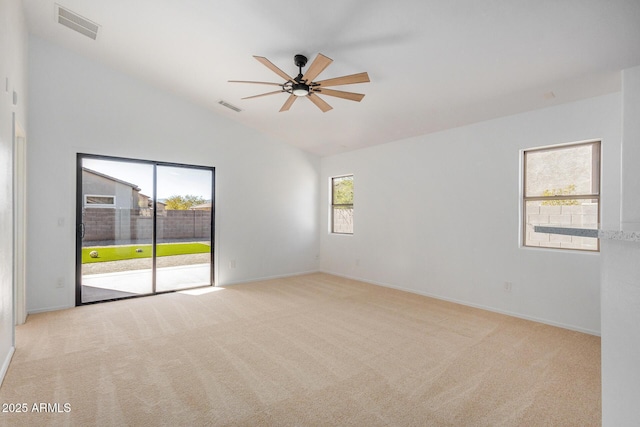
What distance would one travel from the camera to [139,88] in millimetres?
4793

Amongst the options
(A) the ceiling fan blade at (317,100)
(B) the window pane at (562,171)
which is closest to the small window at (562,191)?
(B) the window pane at (562,171)

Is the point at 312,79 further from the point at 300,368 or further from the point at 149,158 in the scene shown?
the point at 149,158

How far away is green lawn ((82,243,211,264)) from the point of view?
4.52 metres

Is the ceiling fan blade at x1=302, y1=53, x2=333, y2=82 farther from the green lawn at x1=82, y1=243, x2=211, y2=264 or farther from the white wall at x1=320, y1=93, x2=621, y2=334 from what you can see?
the green lawn at x1=82, y1=243, x2=211, y2=264

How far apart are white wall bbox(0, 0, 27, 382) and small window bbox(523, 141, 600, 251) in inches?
213

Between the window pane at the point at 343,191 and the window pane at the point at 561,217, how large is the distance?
3.32m

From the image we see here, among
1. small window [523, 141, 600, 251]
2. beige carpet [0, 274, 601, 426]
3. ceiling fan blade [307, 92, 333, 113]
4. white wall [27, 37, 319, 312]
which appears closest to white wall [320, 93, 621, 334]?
small window [523, 141, 600, 251]

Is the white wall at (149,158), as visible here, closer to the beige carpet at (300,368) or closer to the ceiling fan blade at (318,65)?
the beige carpet at (300,368)

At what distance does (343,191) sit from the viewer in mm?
6746

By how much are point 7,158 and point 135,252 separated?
97.9 inches

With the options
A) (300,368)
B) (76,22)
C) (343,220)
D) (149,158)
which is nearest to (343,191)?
(343,220)

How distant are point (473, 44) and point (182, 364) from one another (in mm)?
3941

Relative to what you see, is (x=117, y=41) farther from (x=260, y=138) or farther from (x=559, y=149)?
(x=559, y=149)

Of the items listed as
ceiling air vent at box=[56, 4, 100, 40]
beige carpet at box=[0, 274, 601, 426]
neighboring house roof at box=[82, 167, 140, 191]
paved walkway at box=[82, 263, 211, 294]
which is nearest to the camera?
beige carpet at box=[0, 274, 601, 426]
